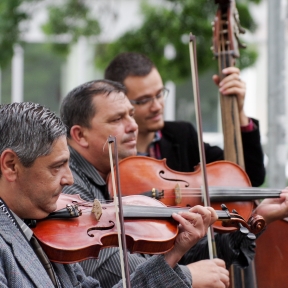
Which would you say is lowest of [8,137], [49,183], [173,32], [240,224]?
[240,224]

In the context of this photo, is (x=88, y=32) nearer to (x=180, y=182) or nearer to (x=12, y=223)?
(x=180, y=182)

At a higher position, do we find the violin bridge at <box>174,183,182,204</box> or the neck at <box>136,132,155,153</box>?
the neck at <box>136,132,155,153</box>

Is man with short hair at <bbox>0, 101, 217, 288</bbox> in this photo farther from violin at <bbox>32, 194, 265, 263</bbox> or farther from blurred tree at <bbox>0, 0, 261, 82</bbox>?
blurred tree at <bbox>0, 0, 261, 82</bbox>

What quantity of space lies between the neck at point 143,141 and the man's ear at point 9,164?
5.55 feet

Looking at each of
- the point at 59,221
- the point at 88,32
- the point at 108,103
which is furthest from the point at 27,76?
the point at 59,221

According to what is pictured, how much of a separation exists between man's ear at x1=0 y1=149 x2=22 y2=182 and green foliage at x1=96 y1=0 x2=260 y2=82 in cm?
514

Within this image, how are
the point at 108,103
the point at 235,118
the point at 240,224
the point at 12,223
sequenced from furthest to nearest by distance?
the point at 235,118
the point at 108,103
the point at 240,224
the point at 12,223

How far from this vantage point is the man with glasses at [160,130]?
3762 mm

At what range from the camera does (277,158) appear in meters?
4.51

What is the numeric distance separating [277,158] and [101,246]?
2387 mm

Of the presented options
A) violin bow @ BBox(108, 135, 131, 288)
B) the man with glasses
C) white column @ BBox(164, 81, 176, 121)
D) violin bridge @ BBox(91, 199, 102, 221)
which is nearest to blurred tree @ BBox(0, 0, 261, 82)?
the man with glasses

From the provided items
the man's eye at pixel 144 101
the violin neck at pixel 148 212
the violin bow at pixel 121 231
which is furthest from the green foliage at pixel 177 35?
the violin bow at pixel 121 231

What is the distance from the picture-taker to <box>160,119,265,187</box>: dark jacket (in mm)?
3760

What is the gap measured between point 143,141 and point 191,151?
0.28 metres
